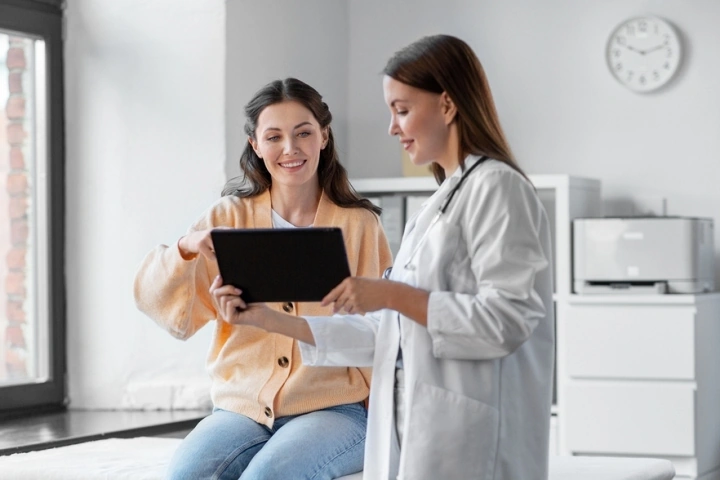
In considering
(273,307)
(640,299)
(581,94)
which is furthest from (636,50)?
(273,307)

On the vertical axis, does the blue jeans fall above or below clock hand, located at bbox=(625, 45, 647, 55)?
below

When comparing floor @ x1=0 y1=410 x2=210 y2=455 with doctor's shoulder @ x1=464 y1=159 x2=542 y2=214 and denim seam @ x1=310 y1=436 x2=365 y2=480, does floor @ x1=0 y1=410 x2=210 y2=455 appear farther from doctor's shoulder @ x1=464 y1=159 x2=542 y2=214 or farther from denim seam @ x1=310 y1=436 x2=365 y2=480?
doctor's shoulder @ x1=464 y1=159 x2=542 y2=214

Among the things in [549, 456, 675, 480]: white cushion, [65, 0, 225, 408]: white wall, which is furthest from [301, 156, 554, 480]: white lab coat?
[65, 0, 225, 408]: white wall

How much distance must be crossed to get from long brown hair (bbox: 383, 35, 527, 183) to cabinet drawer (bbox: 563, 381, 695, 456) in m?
2.58

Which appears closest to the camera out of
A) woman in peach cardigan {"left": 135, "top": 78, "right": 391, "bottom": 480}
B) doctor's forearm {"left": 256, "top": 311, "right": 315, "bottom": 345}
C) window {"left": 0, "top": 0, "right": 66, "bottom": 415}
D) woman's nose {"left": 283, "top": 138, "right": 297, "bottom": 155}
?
doctor's forearm {"left": 256, "top": 311, "right": 315, "bottom": 345}

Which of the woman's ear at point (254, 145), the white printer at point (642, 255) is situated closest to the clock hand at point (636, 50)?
the white printer at point (642, 255)

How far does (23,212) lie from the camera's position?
13.0 ft

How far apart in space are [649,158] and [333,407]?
2705 mm

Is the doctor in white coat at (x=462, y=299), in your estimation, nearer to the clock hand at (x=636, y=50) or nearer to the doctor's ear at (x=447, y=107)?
the doctor's ear at (x=447, y=107)

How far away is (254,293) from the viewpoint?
196cm

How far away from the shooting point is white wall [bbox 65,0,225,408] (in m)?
3.94

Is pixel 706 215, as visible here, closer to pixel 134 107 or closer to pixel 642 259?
pixel 642 259

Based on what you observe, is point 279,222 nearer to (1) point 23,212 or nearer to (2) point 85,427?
(2) point 85,427

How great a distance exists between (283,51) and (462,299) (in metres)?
2.87
